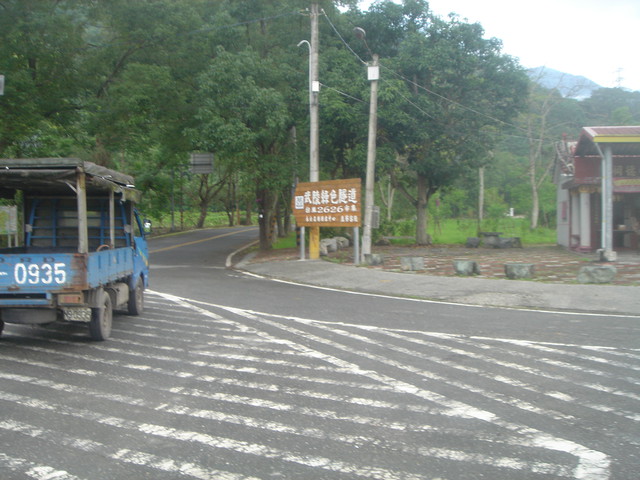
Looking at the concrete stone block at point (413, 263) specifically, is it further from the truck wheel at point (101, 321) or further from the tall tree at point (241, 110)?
the truck wheel at point (101, 321)

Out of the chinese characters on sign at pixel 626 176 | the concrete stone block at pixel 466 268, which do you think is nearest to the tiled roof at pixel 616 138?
the chinese characters on sign at pixel 626 176

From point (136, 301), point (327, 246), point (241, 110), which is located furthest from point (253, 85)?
point (136, 301)

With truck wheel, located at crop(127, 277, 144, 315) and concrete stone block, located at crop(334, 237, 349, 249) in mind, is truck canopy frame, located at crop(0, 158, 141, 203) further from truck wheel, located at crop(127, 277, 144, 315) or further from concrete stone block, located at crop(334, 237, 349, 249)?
concrete stone block, located at crop(334, 237, 349, 249)

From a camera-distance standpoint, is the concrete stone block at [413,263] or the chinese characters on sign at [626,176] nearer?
the concrete stone block at [413,263]

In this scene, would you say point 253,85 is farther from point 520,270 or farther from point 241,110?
point 520,270

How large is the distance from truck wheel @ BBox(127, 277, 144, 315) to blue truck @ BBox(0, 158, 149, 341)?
18mm

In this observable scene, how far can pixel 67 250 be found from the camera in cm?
1042

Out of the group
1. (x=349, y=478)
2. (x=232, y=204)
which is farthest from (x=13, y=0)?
(x=232, y=204)

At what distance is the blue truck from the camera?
7.88 m

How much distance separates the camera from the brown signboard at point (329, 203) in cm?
2019

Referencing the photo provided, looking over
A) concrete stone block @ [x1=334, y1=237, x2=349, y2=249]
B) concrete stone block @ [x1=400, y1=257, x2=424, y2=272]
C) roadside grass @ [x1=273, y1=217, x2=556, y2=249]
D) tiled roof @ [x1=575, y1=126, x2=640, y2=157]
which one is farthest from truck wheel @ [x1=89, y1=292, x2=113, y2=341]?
roadside grass @ [x1=273, y1=217, x2=556, y2=249]

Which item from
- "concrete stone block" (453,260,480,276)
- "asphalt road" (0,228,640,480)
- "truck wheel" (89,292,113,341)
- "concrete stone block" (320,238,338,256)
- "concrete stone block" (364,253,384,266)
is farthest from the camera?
"concrete stone block" (320,238,338,256)

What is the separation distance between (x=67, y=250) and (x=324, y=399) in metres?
6.48

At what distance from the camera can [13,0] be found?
24172mm
